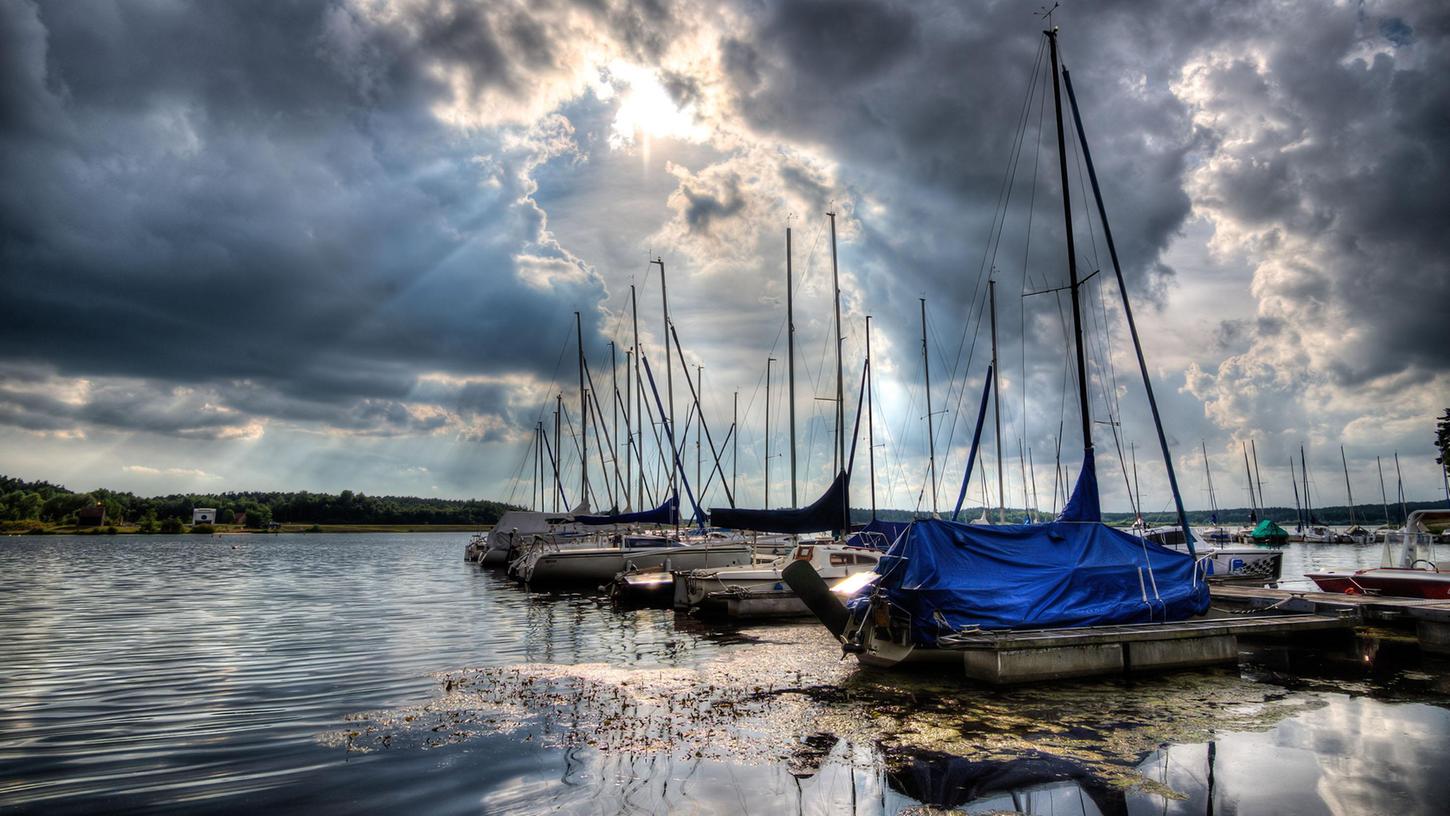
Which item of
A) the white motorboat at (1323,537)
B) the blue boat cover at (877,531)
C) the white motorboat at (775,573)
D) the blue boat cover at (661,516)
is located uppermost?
the blue boat cover at (661,516)

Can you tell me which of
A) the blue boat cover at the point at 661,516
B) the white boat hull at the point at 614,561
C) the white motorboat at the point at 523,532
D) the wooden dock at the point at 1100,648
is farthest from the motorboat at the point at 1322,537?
the wooden dock at the point at 1100,648

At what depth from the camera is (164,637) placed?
75.8ft

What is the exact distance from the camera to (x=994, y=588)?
16594 mm

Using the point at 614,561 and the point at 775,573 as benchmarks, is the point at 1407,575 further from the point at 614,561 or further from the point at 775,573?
the point at 614,561

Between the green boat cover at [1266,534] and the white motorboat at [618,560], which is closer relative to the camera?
the white motorboat at [618,560]

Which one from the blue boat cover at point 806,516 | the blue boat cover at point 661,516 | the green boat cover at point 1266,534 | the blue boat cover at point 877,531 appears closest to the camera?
the blue boat cover at point 806,516

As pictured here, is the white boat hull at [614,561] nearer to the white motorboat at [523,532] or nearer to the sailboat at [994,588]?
the white motorboat at [523,532]

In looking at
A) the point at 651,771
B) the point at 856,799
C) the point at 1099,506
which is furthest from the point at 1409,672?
the point at 651,771

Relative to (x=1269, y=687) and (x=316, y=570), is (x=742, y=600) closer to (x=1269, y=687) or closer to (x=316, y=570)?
(x=1269, y=687)

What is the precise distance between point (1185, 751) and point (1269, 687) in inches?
254

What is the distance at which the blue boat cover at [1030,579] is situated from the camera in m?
16.1

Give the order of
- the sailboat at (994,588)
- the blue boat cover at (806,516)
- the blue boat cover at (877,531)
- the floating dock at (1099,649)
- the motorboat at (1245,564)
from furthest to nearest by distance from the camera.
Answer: the blue boat cover at (877,531) → the motorboat at (1245,564) → the blue boat cover at (806,516) → the sailboat at (994,588) → the floating dock at (1099,649)

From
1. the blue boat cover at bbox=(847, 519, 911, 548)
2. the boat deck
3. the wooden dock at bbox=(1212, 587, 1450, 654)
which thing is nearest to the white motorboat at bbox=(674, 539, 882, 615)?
the blue boat cover at bbox=(847, 519, 911, 548)

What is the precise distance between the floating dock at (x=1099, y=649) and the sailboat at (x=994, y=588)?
35 centimetres
